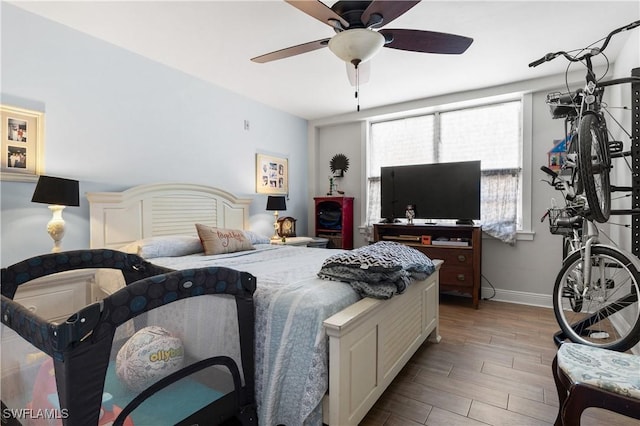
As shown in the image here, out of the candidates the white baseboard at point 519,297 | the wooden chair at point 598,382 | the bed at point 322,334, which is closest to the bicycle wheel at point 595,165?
the wooden chair at point 598,382

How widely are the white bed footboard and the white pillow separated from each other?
1.78 metres

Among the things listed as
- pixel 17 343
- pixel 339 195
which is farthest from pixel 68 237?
pixel 339 195

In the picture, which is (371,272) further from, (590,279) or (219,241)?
(219,241)

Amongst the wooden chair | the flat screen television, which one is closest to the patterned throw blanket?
the wooden chair

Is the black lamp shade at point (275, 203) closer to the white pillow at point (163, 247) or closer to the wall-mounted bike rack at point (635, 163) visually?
the white pillow at point (163, 247)

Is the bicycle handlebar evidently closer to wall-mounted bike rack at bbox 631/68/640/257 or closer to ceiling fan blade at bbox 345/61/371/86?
wall-mounted bike rack at bbox 631/68/640/257

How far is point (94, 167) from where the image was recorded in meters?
2.60

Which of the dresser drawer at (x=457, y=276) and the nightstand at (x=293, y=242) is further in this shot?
the nightstand at (x=293, y=242)

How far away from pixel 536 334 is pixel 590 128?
1.84 m

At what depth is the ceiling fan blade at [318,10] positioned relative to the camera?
1.60 m

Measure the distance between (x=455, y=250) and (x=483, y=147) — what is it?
1371mm

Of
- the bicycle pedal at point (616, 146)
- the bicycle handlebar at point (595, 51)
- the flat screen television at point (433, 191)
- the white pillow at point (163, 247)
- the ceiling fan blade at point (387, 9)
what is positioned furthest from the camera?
the flat screen television at point (433, 191)

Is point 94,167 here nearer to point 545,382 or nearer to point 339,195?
point 339,195

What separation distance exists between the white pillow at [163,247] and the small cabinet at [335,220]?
7.35ft
